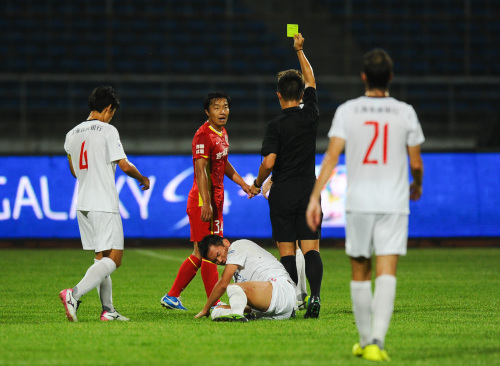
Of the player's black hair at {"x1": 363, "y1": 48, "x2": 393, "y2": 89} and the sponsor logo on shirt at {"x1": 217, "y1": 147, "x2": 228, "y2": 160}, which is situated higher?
the player's black hair at {"x1": 363, "y1": 48, "x2": 393, "y2": 89}

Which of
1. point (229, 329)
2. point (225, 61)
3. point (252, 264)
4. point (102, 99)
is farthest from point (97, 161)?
point (225, 61)

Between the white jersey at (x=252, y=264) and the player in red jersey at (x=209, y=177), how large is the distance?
678 mm

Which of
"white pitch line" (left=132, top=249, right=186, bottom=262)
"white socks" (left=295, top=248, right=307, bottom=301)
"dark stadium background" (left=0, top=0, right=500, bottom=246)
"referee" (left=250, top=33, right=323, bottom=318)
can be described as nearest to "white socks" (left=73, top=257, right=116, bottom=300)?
"referee" (left=250, top=33, right=323, bottom=318)

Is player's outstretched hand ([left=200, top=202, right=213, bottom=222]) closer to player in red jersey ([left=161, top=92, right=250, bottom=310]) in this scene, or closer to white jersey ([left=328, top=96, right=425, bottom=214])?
player in red jersey ([left=161, top=92, right=250, bottom=310])

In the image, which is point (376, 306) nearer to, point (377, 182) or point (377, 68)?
point (377, 182)

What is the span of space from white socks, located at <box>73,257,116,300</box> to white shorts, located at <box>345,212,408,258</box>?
2497 millimetres

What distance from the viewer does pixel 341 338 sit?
19.4 feet

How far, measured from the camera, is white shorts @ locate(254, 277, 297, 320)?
6840 millimetres

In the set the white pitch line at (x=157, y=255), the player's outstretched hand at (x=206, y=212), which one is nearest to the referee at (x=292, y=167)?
the player's outstretched hand at (x=206, y=212)

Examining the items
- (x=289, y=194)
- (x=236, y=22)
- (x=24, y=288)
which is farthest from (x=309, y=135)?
(x=236, y=22)

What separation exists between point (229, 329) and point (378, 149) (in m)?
2.02

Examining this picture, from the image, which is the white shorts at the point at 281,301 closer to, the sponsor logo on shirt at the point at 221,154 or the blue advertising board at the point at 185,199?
the sponsor logo on shirt at the point at 221,154

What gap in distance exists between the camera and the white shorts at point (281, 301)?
684 cm

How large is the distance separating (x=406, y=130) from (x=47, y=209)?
480 inches
